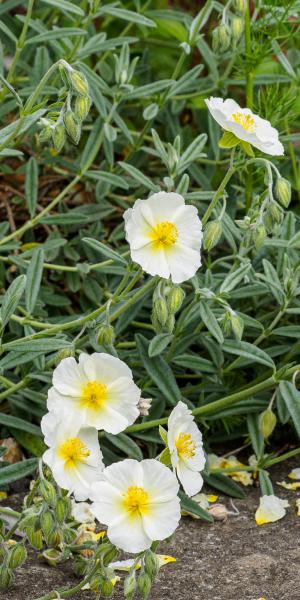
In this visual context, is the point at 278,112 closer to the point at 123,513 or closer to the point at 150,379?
the point at 150,379

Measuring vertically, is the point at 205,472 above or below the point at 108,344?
below

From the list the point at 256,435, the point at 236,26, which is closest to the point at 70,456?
the point at 256,435

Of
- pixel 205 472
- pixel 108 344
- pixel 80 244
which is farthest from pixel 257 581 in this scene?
pixel 80 244

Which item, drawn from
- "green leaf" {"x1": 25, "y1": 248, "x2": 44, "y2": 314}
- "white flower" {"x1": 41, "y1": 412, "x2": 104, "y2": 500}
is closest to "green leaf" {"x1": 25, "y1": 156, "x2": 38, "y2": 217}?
"green leaf" {"x1": 25, "y1": 248, "x2": 44, "y2": 314}

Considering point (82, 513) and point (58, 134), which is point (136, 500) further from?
point (58, 134)

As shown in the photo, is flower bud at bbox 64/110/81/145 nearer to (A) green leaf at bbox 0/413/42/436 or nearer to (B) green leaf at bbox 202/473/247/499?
(A) green leaf at bbox 0/413/42/436
